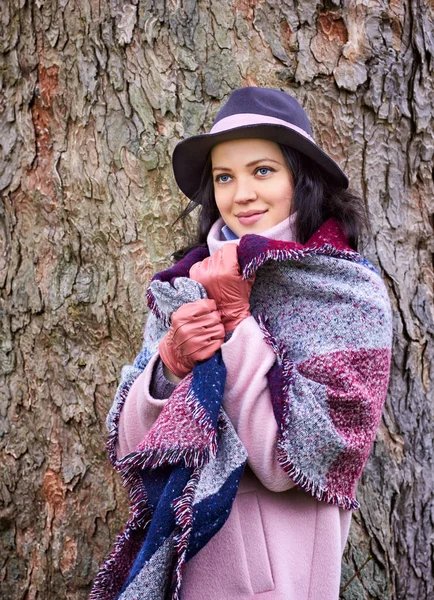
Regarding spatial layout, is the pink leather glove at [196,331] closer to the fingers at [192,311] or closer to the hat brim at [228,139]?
the fingers at [192,311]

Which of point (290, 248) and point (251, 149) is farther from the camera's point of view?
point (251, 149)

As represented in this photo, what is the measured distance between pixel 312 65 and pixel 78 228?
3.95 feet

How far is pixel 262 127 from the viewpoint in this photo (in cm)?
210

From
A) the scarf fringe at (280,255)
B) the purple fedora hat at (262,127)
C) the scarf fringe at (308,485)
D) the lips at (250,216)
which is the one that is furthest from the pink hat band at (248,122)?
the scarf fringe at (308,485)

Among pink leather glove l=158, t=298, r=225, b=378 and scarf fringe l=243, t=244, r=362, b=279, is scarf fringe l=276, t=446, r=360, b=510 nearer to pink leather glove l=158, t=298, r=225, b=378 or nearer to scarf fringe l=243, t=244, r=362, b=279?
pink leather glove l=158, t=298, r=225, b=378

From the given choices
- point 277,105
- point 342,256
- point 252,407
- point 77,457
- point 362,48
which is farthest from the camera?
point 77,457

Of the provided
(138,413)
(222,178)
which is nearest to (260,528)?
(138,413)

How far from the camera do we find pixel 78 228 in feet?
9.84

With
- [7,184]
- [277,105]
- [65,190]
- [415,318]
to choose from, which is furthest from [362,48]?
[7,184]

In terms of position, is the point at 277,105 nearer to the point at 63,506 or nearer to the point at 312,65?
the point at 312,65

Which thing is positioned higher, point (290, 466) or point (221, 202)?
point (221, 202)

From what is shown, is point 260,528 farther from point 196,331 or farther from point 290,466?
point 196,331

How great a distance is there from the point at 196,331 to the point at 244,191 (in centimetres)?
47

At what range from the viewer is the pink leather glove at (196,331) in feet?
6.39
